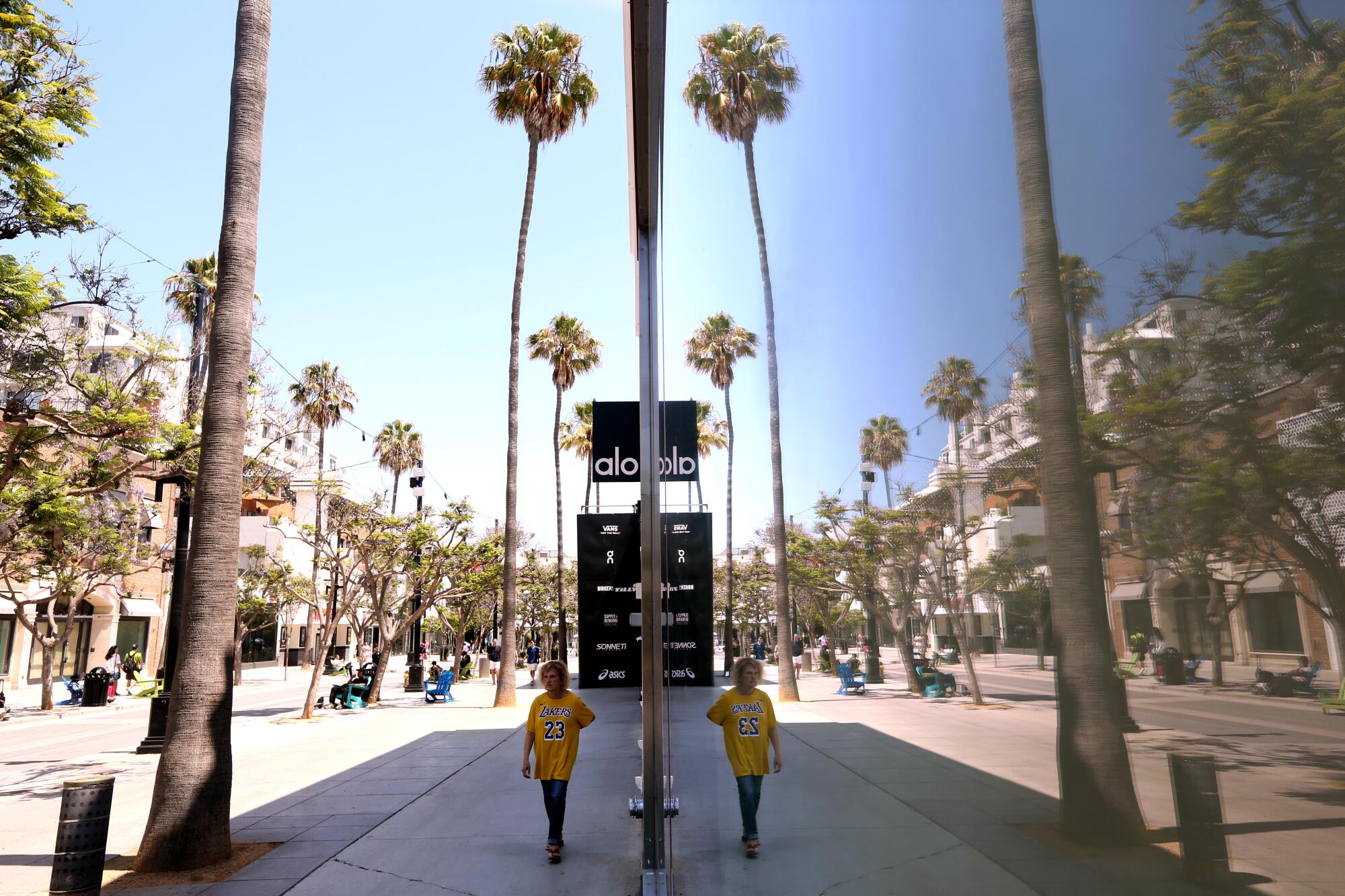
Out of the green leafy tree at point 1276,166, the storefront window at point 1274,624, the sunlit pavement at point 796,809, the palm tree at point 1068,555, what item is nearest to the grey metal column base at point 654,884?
the sunlit pavement at point 796,809

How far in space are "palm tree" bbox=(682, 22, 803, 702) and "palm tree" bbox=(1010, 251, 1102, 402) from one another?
6.93 feet

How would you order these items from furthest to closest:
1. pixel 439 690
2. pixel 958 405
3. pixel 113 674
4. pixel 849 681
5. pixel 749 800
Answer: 1. pixel 113 674
2. pixel 439 690
3. pixel 749 800
4. pixel 849 681
5. pixel 958 405

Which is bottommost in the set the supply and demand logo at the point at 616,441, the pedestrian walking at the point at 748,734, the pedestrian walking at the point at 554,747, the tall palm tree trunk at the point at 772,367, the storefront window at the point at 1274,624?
the pedestrian walking at the point at 554,747

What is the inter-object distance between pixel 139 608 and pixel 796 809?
46.5 meters

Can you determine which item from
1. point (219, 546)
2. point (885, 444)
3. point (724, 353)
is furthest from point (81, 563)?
point (885, 444)

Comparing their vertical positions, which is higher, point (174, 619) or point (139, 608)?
point (139, 608)

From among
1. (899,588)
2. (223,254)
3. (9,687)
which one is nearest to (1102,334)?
(899,588)

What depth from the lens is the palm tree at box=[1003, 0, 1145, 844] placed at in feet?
4.13

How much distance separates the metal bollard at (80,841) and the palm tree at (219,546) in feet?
3.48

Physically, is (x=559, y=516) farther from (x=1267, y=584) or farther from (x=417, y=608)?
(x=1267, y=584)

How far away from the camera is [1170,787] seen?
3.63ft

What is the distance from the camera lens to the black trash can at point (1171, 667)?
41.9 inches

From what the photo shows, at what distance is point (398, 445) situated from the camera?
49625 millimetres

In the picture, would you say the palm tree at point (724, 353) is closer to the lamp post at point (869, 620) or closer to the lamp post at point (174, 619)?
the lamp post at point (869, 620)
